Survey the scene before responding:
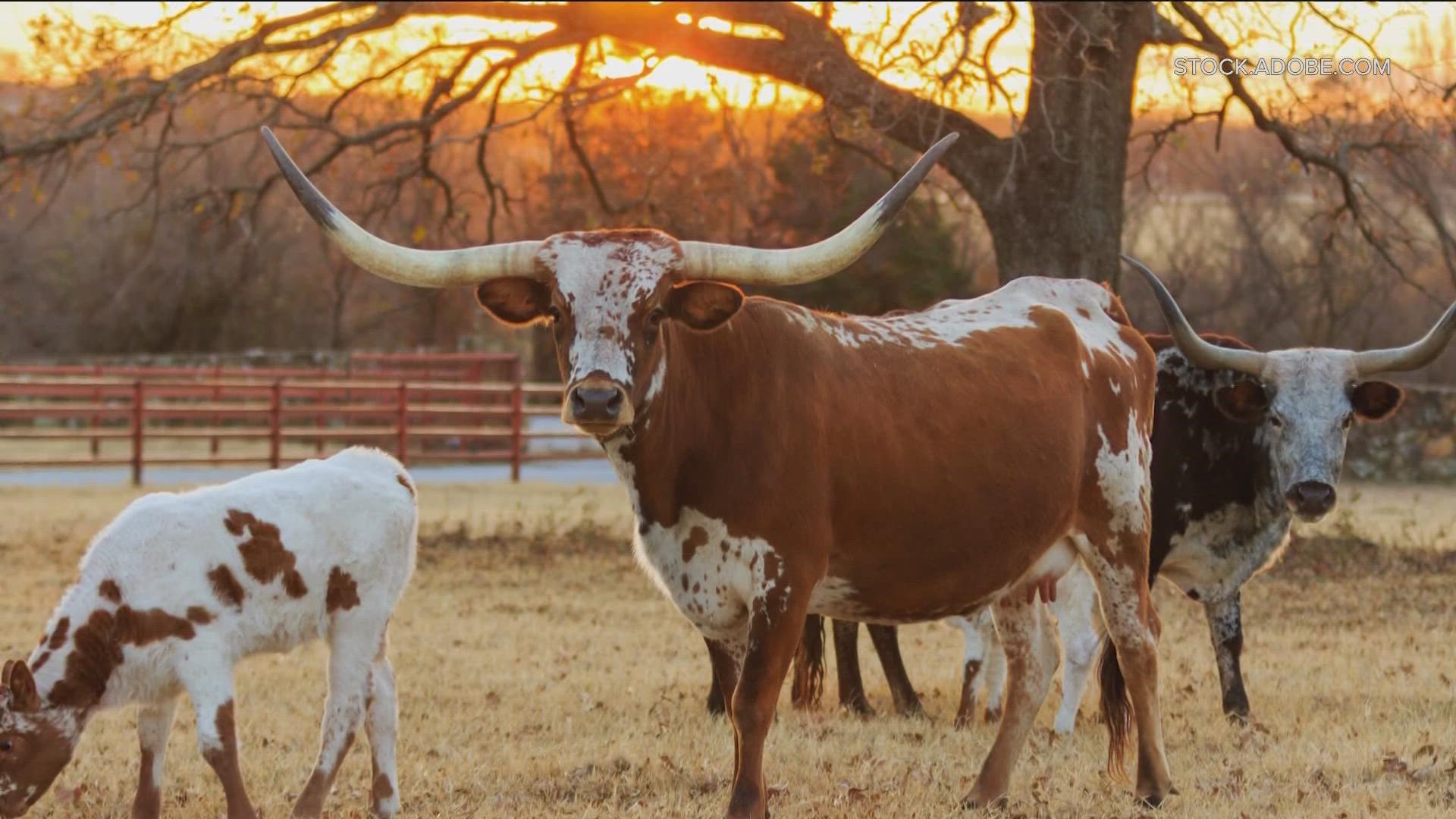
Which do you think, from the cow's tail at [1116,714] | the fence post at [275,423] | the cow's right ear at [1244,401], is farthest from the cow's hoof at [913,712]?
the fence post at [275,423]

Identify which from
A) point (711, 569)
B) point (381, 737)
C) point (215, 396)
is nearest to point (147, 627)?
point (381, 737)

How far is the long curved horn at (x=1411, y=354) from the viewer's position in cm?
792

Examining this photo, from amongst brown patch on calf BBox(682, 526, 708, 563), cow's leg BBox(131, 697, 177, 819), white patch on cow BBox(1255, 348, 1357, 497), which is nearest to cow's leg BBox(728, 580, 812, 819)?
brown patch on calf BBox(682, 526, 708, 563)

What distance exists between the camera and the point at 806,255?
17.9 ft

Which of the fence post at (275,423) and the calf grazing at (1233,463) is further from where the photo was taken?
the fence post at (275,423)

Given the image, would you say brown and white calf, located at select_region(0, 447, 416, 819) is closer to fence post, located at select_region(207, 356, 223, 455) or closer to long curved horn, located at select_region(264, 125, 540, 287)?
long curved horn, located at select_region(264, 125, 540, 287)

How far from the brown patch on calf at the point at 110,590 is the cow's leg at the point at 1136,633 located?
343cm

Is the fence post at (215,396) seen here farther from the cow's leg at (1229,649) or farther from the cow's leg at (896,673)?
the cow's leg at (1229,649)

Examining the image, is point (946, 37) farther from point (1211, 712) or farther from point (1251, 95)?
point (1211, 712)

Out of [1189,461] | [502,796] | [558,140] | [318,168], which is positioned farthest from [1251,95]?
[558,140]

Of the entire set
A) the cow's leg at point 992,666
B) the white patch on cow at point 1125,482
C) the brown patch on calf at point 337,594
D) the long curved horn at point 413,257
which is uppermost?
the long curved horn at point 413,257

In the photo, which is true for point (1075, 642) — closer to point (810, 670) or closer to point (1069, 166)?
point (810, 670)

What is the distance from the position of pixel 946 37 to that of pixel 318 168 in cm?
544

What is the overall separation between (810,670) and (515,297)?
11.2 ft
